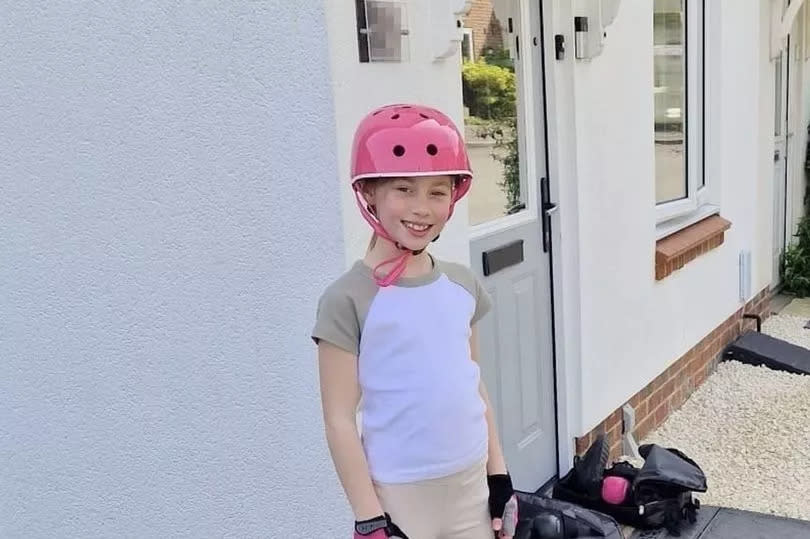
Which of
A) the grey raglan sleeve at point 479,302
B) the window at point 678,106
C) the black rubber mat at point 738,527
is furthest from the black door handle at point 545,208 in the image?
the grey raglan sleeve at point 479,302

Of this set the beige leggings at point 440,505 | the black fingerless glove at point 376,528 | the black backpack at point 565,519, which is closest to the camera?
the black fingerless glove at point 376,528

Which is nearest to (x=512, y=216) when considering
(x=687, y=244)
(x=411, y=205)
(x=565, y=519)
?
(x=565, y=519)

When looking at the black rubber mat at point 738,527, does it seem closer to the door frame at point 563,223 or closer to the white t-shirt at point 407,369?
the door frame at point 563,223

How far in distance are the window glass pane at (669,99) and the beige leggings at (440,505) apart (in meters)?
3.43

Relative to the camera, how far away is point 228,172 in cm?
280

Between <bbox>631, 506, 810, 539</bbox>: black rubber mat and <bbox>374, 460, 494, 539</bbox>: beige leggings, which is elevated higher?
<bbox>374, 460, 494, 539</bbox>: beige leggings

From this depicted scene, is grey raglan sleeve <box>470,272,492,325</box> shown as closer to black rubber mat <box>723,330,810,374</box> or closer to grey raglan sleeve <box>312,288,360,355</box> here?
grey raglan sleeve <box>312,288,360,355</box>

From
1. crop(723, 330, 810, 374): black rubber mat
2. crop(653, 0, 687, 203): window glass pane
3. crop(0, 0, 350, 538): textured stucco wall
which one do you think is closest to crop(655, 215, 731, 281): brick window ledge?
crop(653, 0, 687, 203): window glass pane

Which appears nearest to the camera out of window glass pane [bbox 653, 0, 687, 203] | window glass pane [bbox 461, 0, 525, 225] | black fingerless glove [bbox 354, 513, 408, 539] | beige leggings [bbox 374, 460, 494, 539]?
black fingerless glove [bbox 354, 513, 408, 539]

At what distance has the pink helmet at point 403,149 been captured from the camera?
1.84m

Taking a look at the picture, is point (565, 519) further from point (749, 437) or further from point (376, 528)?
point (749, 437)

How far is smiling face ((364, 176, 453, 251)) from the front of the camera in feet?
6.18

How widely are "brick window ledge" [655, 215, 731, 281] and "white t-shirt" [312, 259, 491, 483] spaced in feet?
9.99

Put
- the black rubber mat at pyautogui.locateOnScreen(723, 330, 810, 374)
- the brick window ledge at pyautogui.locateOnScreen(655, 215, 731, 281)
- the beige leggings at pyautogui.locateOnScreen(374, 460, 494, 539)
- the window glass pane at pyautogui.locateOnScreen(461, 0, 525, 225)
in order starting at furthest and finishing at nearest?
the black rubber mat at pyautogui.locateOnScreen(723, 330, 810, 374), the brick window ledge at pyautogui.locateOnScreen(655, 215, 731, 281), the window glass pane at pyautogui.locateOnScreen(461, 0, 525, 225), the beige leggings at pyautogui.locateOnScreen(374, 460, 494, 539)
